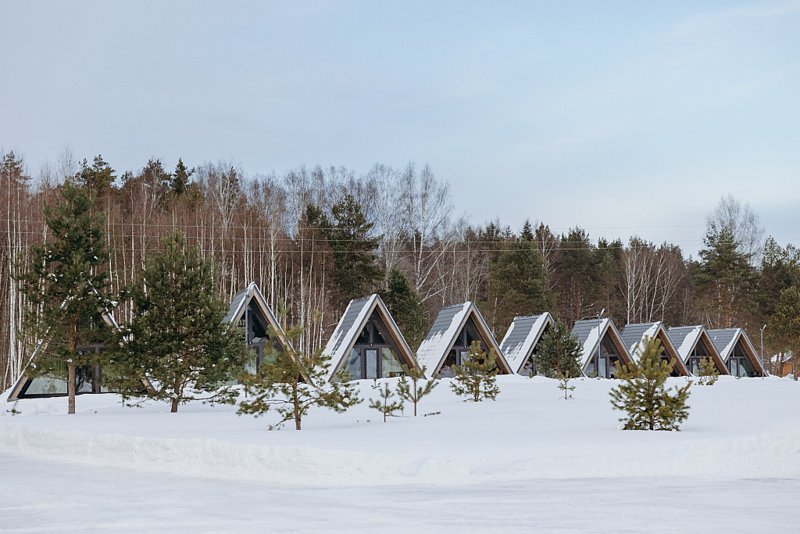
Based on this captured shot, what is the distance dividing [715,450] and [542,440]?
269cm

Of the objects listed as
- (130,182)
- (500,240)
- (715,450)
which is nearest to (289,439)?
(715,450)

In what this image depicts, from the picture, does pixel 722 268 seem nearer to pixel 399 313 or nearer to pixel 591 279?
pixel 591 279

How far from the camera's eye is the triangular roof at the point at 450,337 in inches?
1394

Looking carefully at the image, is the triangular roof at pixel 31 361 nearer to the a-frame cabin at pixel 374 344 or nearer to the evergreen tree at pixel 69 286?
the evergreen tree at pixel 69 286

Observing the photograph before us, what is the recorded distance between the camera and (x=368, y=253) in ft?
176

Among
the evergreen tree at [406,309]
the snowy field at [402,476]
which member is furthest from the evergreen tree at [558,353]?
the snowy field at [402,476]

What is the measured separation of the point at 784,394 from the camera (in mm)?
30656

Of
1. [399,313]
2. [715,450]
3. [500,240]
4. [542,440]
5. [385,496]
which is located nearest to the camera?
[385,496]

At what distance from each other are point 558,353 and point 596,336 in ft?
18.2

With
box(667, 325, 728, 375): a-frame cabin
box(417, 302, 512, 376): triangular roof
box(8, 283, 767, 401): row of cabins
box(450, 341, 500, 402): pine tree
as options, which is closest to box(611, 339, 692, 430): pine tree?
box(450, 341, 500, 402): pine tree

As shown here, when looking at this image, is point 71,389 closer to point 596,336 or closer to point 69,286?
point 69,286

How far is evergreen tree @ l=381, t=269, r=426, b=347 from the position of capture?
143 ft

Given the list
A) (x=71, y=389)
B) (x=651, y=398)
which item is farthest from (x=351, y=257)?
(x=651, y=398)

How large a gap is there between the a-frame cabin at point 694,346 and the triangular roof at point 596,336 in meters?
5.43
